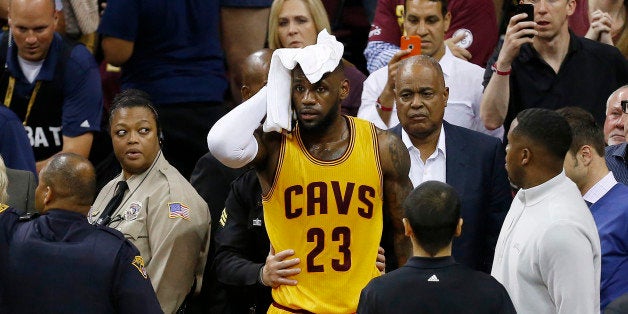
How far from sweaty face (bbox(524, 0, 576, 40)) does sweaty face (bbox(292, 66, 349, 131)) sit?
6.93 ft

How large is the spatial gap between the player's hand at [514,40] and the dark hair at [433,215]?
2237 millimetres

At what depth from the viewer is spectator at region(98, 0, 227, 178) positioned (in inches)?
322

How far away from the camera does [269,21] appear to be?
27.2 feet

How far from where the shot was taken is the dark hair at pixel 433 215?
505 centimetres

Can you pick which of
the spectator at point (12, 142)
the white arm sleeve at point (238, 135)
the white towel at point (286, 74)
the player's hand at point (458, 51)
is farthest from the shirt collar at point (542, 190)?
the spectator at point (12, 142)

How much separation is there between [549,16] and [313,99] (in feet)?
7.50

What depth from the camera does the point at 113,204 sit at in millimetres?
6859

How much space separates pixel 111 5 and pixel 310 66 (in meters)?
2.79

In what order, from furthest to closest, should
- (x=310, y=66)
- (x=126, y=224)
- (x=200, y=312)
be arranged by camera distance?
1. (x=200, y=312)
2. (x=126, y=224)
3. (x=310, y=66)

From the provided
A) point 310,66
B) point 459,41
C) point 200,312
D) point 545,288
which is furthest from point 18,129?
point 545,288

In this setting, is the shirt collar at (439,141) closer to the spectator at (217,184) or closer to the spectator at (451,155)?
the spectator at (451,155)

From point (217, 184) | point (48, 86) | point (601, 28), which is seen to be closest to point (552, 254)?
point (217, 184)

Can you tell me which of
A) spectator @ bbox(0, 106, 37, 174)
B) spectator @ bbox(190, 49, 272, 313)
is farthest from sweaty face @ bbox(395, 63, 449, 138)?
spectator @ bbox(0, 106, 37, 174)

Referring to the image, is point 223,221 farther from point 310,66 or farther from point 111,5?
point 111,5
